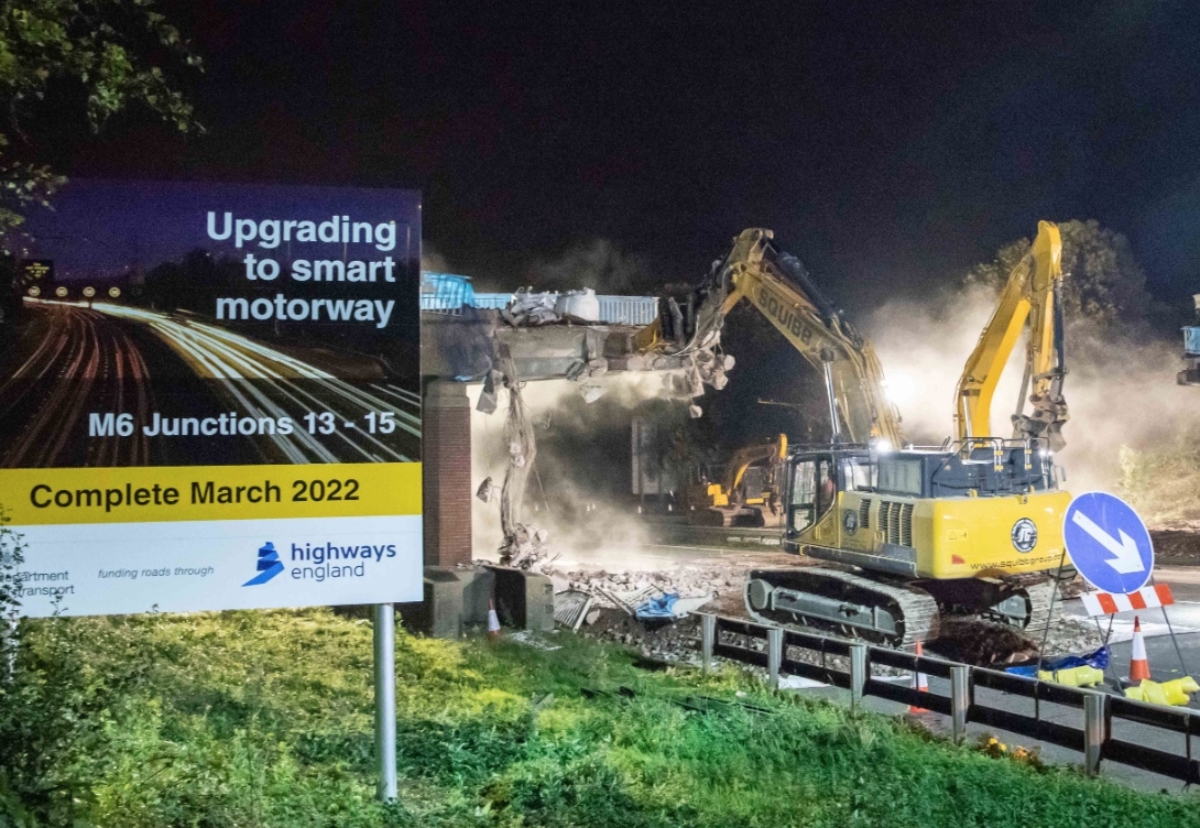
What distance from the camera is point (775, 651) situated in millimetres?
10570

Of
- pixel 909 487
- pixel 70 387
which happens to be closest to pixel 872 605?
pixel 909 487

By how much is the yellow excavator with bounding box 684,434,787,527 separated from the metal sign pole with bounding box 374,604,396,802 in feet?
98.7

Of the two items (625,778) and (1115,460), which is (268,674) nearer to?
(625,778)

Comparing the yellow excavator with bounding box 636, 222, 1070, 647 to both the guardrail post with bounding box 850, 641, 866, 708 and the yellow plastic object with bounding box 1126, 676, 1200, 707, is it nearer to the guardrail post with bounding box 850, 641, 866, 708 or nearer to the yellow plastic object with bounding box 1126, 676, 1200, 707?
the yellow plastic object with bounding box 1126, 676, 1200, 707

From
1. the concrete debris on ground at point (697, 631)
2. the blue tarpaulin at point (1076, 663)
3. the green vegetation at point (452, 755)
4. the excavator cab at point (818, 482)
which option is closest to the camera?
the green vegetation at point (452, 755)

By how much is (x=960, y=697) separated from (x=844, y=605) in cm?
557

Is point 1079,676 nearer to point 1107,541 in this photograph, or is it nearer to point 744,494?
point 1107,541

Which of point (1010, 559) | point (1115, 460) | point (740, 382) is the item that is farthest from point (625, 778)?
point (740, 382)

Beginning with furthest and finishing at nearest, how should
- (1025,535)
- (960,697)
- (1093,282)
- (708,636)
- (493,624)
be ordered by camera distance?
(1093,282)
(493,624)
(1025,535)
(708,636)
(960,697)

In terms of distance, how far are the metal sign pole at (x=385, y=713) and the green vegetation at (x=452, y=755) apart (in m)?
0.15

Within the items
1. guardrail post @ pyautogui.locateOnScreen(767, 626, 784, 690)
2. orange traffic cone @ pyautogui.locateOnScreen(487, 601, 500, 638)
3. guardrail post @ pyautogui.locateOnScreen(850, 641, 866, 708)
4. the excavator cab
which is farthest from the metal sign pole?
the excavator cab

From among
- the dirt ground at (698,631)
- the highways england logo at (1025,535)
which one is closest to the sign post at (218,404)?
the dirt ground at (698,631)

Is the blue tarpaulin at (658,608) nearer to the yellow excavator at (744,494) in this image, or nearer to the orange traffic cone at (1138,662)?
the orange traffic cone at (1138,662)

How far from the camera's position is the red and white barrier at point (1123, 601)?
9852mm
